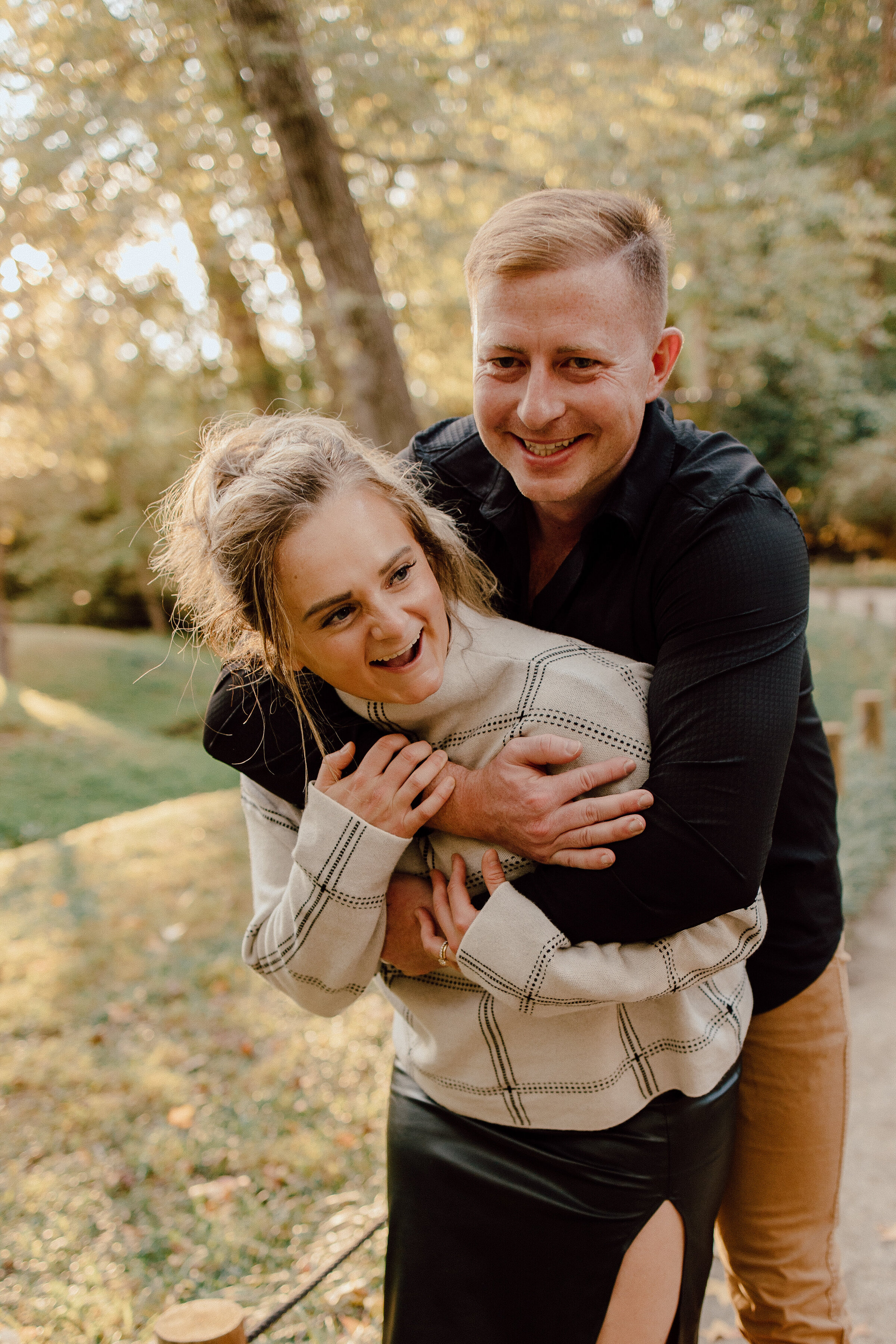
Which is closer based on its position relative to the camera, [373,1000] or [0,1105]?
[0,1105]

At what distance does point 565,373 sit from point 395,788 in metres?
0.87

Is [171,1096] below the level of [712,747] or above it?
below

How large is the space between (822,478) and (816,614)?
621cm

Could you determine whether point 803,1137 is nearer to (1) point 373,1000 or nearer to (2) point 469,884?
(2) point 469,884

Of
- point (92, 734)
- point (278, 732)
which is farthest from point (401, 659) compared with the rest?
point (92, 734)

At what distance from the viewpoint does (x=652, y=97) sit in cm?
991

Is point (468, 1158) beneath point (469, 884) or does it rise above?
beneath

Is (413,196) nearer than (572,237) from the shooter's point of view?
No

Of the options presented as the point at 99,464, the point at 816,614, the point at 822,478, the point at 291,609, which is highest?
the point at 291,609

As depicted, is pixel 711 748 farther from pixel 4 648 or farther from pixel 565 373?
pixel 4 648

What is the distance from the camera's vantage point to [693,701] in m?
1.63

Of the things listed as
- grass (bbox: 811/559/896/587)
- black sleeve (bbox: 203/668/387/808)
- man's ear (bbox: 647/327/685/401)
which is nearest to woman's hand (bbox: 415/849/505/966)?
black sleeve (bbox: 203/668/387/808)

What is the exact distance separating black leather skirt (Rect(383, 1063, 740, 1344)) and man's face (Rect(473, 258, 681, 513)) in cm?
126

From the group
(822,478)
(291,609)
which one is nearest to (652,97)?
(291,609)
